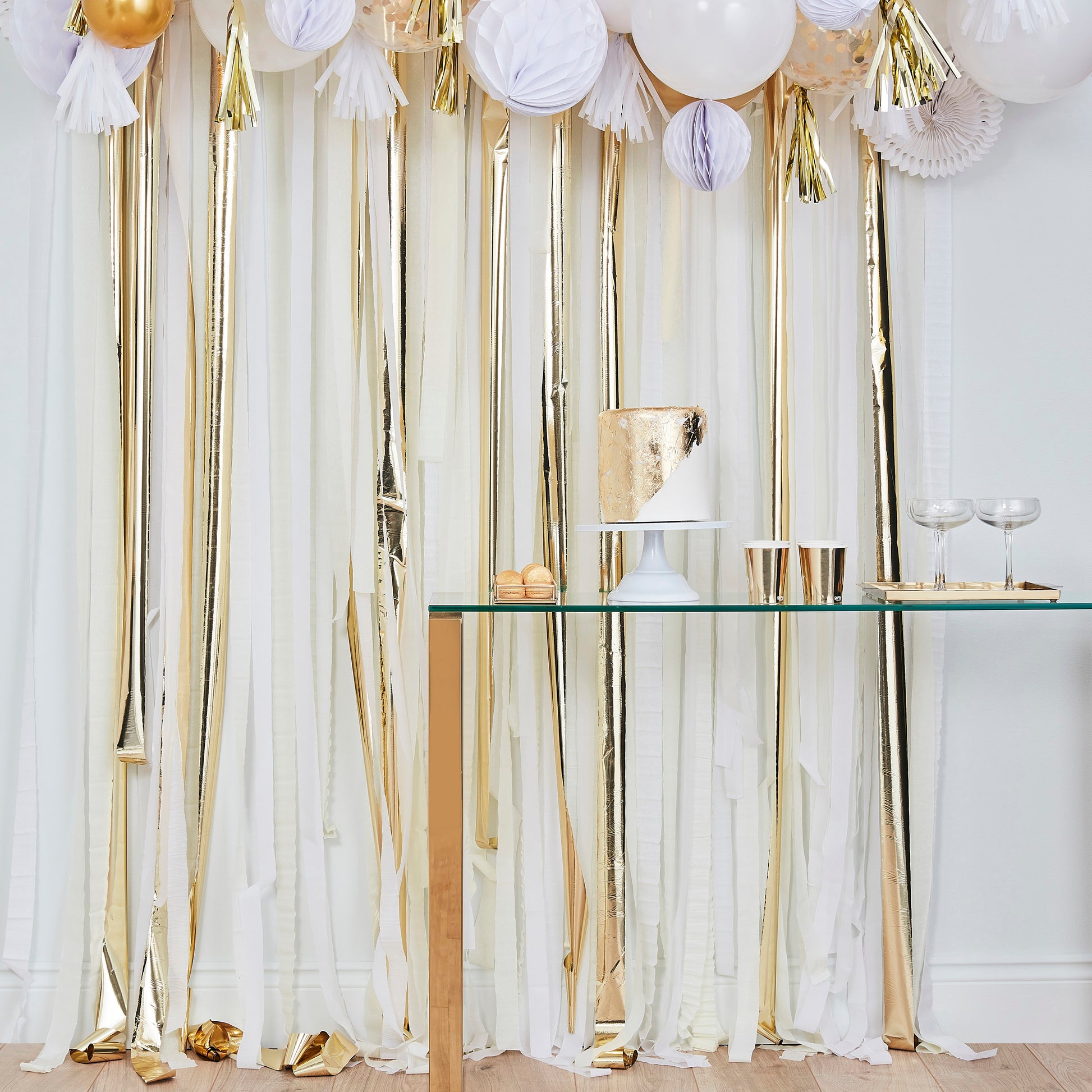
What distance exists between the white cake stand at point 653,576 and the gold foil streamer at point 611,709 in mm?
178

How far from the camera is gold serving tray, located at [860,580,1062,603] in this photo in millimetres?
1454

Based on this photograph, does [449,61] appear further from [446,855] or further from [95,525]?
[446,855]

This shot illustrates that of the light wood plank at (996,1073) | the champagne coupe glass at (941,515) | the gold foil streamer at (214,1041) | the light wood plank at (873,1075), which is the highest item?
the champagne coupe glass at (941,515)

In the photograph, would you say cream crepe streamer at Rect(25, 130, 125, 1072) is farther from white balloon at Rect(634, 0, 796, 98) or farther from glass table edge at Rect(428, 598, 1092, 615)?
white balloon at Rect(634, 0, 796, 98)

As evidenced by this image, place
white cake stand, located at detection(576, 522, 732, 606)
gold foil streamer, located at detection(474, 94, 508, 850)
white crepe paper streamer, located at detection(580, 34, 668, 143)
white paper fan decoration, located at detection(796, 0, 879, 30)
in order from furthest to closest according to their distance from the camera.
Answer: gold foil streamer, located at detection(474, 94, 508, 850), white crepe paper streamer, located at detection(580, 34, 668, 143), white cake stand, located at detection(576, 522, 732, 606), white paper fan decoration, located at detection(796, 0, 879, 30)

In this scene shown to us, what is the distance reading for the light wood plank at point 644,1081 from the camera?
1.62 metres

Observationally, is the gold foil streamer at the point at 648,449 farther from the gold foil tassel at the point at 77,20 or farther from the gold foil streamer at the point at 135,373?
the gold foil tassel at the point at 77,20

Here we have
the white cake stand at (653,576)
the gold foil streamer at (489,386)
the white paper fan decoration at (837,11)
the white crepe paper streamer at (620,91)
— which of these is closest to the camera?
the white paper fan decoration at (837,11)

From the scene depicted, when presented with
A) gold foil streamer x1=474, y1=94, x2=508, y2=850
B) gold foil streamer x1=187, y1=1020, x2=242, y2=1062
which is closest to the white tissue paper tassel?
gold foil streamer x1=474, y1=94, x2=508, y2=850

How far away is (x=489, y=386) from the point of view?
68.3 inches

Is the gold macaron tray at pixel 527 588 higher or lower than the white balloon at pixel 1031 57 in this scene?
lower

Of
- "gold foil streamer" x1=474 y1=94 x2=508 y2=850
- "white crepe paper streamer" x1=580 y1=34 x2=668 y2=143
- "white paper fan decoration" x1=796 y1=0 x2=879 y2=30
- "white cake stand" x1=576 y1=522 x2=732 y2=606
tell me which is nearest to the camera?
"white paper fan decoration" x1=796 y1=0 x2=879 y2=30

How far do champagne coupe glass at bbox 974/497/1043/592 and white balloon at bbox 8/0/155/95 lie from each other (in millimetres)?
1476

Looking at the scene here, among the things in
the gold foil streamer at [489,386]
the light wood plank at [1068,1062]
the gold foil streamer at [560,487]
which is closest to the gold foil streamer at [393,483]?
the gold foil streamer at [489,386]
